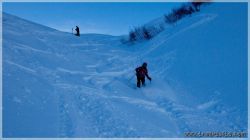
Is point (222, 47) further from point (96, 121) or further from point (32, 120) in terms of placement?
point (32, 120)

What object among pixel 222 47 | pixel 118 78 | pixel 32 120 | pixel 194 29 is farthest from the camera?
pixel 194 29

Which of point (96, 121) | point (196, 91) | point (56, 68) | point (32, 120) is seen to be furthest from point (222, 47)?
point (32, 120)

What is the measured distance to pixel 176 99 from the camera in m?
11.6

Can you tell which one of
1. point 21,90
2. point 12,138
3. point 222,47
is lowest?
point 12,138

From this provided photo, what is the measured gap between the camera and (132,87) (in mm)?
12930

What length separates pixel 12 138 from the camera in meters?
7.84

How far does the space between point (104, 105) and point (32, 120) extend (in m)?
2.22

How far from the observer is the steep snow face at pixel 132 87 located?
8.81 m

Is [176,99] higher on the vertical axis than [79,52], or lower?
lower

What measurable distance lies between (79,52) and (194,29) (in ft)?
21.0

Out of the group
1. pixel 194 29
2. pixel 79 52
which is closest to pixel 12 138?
pixel 79 52

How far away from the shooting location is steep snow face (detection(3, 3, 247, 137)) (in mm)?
8812

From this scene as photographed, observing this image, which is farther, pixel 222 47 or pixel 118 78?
pixel 222 47

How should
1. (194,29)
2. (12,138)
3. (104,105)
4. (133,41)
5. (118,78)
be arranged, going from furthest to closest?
1. (133,41)
2. (194,29)
3. (118,78)
4. (104,105)
5. (12,138)
